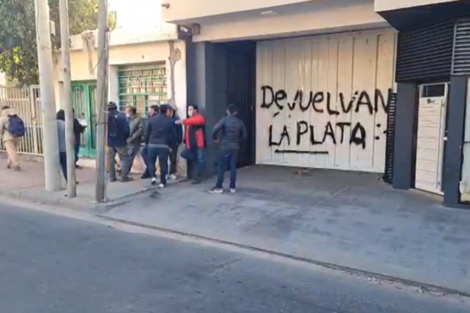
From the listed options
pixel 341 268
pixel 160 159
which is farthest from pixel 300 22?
pixel 341 268

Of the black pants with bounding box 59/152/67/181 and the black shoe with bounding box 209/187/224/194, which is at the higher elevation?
the black pants with bounding box 59/152/67/181

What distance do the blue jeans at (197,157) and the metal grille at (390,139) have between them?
4.11 m

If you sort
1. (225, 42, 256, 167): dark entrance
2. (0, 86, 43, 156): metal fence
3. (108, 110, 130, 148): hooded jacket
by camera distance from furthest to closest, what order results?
(0, 86, 43, 156): metal fence
(225, 42, 256, 167): dark entrance
(108, 110, 130, 148): hooded jacket

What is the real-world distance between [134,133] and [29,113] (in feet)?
17.7

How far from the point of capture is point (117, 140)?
10.2 meters

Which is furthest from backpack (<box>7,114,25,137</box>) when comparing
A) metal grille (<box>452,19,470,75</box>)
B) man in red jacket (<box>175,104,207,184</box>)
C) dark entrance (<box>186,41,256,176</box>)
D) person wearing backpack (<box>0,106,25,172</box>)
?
metal grille (<box>452,19,470,75</box>)

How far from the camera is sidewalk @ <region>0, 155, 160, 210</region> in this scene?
885 centimetres

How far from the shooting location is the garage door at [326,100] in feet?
36.4

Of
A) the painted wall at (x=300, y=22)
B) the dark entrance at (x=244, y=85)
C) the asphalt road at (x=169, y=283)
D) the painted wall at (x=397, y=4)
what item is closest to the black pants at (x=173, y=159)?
the dark entrance at (x=244, y=85)

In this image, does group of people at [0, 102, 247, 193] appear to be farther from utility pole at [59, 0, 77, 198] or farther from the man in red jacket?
→ utility pole at [59, 0, 77, 198]

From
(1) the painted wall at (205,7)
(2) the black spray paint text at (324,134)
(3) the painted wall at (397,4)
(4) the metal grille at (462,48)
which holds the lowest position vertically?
(2) the black spray paint text at (324,134)

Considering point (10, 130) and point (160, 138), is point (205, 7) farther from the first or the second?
point (10, 130)

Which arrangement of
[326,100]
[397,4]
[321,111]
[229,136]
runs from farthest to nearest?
1. [321,111]
2. [326,100]
3. [229,136]
4. [397,4]

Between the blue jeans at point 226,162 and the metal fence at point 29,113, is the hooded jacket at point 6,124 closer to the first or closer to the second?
the metal fence at point 29,113
